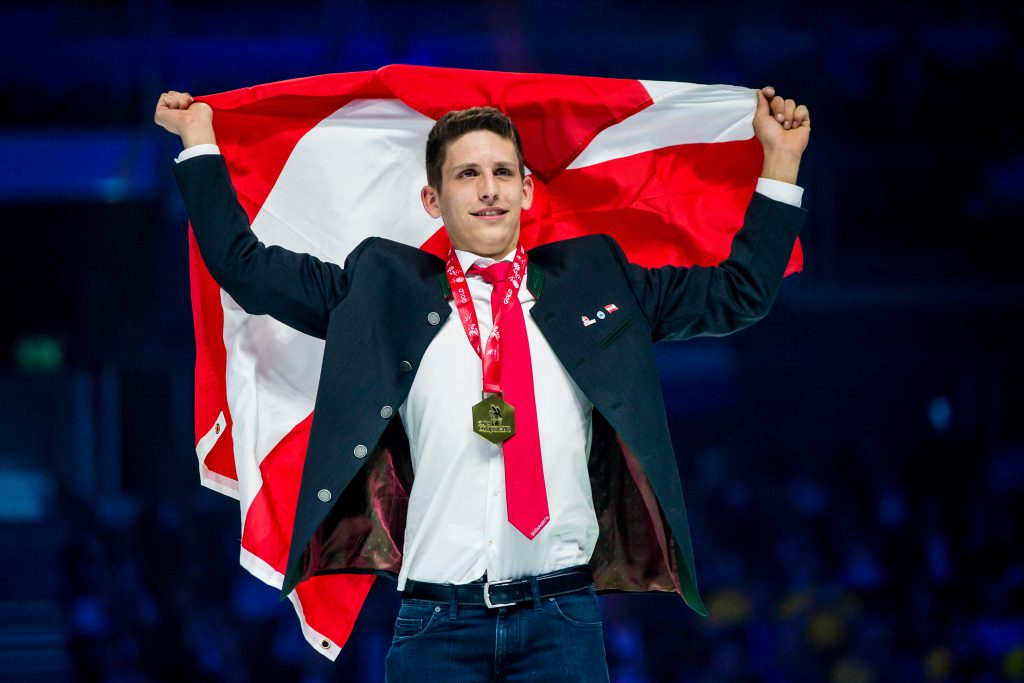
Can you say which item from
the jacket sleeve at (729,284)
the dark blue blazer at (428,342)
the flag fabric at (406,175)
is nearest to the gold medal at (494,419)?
the dark blue blazer at (428,342)

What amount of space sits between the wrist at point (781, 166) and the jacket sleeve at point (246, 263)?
31.7 inches

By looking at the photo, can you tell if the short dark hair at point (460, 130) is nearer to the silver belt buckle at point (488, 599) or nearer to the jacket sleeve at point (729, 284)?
the jacket sleeve at point (729, 284)

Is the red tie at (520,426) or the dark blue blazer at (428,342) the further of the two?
the dark blue blazer at (428,342)

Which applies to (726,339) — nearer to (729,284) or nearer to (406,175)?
(406,175)

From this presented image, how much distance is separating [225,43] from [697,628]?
11.5 feet

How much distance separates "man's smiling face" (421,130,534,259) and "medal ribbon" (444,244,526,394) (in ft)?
0.14

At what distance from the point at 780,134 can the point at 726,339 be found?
3.58 meters

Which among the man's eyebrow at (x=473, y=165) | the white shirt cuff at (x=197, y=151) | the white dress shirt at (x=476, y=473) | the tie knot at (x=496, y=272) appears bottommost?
the white dress shirt at (x=476, y=473)

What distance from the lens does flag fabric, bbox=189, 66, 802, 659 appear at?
2545 mm

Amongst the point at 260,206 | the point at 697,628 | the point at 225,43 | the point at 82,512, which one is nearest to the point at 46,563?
the point at 82,512

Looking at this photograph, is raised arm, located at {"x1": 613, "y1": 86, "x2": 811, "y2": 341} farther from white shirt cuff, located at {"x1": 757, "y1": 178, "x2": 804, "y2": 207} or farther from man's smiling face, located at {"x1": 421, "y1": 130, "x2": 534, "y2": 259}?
man's smiling face, located at {"x1": 421, "y1": 130, "x2": 534, "y2": 259}

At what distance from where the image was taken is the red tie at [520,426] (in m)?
1.96

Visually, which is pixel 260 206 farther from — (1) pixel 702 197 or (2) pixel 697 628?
(2) pixel 697 628

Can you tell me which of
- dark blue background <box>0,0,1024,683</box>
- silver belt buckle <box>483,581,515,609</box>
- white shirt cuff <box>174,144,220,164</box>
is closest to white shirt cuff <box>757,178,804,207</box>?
silver belt buckle <box>483,581,515,609</box>
